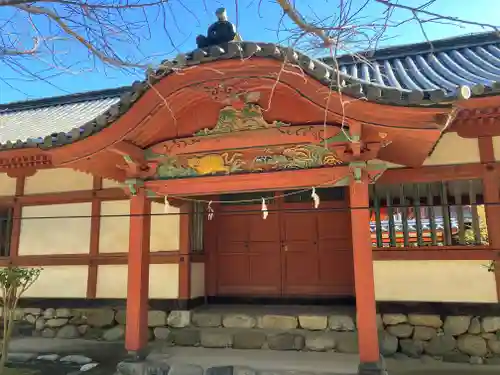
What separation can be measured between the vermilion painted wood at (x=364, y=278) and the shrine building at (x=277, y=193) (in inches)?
0.6

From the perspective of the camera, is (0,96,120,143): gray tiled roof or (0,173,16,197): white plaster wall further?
(0,96,120,143): gray tiled roof

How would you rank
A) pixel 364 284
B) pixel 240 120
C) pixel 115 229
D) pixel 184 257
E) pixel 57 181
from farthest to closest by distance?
pixel 57 181, pixel 115 229, pixel 184 257, pixel 240 120, pixel 364 284

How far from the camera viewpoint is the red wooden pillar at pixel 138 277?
4.96 m

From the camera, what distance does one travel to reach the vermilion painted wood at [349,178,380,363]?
421 cm

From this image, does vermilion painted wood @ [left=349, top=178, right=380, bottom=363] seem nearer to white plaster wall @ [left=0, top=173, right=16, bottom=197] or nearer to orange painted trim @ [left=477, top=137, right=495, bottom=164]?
orange painted trim @ [left=477, top=137, right=495, bottom=164]

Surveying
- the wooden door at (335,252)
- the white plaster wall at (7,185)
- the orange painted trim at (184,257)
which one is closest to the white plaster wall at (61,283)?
the white plaster wall at (7,185)

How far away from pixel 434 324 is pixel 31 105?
1097cm

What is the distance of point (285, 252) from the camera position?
6.93 meters

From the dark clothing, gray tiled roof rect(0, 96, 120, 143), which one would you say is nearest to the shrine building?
gray tiled roof rect(0, 96, 120, 143)

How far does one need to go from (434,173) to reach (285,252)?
263 cm

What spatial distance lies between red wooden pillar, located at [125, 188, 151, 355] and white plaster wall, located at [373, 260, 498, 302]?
2.98 m

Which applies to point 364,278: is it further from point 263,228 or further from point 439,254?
point 263,228

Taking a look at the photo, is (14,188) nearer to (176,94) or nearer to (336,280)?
(176,94)

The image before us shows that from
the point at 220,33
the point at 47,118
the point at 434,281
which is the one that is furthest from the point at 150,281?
the point at 47,118
